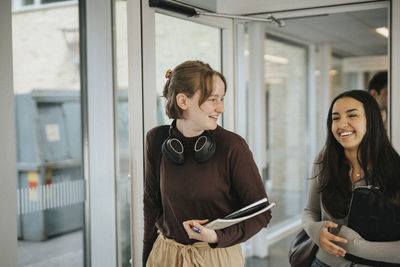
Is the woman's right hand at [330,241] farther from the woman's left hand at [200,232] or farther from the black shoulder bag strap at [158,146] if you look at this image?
the black shoulder bag strap at [158,146]

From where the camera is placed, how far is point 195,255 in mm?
1845

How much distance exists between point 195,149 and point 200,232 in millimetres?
352

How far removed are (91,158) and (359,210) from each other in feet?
6.28

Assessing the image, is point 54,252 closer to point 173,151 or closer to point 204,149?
point 173,151

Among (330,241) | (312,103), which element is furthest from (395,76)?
(312,103)

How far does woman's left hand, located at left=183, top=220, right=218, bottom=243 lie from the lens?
169 cm

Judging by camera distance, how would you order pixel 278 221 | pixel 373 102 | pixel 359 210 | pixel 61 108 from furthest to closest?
pixel 278 221 → pixel 61 108 → pixel 373 102 → pixel 359 210

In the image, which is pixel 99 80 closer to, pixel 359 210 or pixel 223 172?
pixel 223 172

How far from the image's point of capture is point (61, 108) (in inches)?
128

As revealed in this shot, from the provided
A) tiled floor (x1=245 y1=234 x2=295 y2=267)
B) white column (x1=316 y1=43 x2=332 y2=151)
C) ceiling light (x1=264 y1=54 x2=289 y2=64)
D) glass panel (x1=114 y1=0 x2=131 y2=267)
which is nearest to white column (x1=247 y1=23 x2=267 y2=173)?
tiled floor (x1=245 y1=234 x2=295 y2=267)

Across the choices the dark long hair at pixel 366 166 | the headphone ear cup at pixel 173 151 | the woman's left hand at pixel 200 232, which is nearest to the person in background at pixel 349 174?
the dark long hair at pixel 366 166

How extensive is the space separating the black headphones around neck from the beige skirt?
1.23ft

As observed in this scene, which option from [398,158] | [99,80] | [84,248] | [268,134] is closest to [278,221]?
[268,134]

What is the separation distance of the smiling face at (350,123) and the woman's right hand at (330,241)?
37cm
